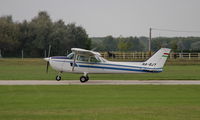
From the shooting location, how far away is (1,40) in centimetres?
7762

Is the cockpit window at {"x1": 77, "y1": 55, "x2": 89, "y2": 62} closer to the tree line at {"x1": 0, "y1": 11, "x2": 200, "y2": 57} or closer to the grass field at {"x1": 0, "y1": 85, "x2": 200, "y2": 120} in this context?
the grass field at {"x1": 0, "y1": 85, "x2": 200, "y2": 120}

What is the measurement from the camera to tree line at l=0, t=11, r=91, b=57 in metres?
78.2

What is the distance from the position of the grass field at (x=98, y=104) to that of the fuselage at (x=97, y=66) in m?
5.57

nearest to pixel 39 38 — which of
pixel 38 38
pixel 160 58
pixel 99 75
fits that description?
pixel 38 38

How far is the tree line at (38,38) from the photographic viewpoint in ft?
257

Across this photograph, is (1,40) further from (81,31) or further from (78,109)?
(78,109)

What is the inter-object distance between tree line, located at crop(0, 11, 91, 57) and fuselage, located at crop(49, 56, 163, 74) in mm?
48986

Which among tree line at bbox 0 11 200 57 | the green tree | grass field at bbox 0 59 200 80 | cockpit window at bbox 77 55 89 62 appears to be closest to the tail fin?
cockpit window at bbox 77 55 89 62

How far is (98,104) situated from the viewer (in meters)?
15.8

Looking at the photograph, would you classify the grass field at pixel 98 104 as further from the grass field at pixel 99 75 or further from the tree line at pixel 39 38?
the tree line at pixel 39 38

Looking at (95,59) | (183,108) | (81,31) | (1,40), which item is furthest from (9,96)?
(81,31)

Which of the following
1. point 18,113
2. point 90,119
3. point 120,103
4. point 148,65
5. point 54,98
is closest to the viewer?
point 90,119

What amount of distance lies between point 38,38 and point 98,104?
6607 centimetres

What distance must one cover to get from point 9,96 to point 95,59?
1018cm
